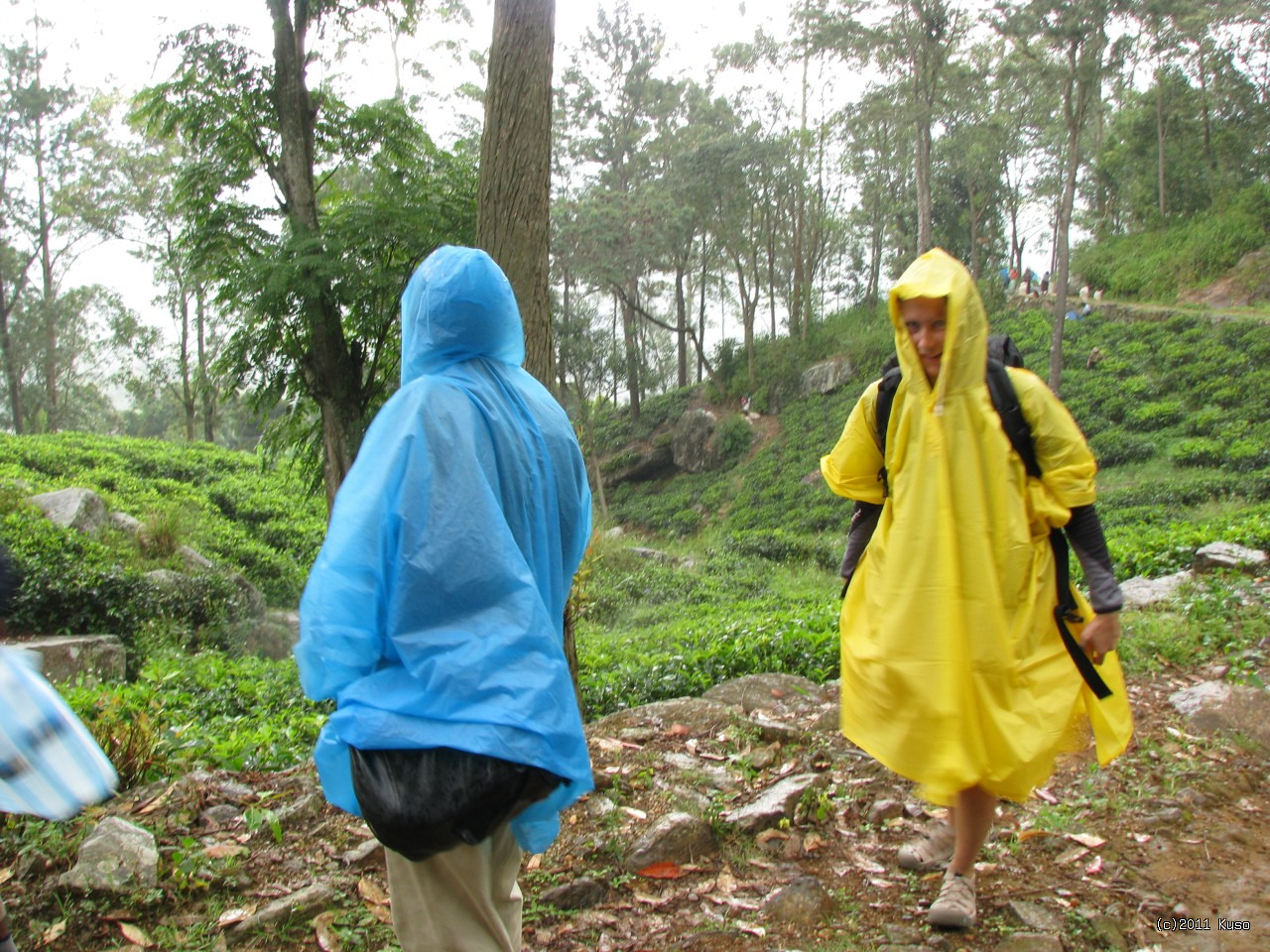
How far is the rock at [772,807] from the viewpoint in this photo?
130 inches

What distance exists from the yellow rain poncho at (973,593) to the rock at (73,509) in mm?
11023

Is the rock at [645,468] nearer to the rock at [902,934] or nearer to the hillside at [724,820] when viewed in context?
the hillside at [724,820]

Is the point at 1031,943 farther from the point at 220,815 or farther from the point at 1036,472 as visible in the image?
the point at 220,815

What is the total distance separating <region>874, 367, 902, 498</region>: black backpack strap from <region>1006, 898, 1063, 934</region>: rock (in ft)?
3.99

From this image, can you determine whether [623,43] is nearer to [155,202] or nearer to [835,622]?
[155,202]

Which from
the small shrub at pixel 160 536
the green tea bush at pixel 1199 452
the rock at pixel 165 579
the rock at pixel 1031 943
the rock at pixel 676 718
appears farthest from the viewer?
the green tea bush at pixel 1199 452

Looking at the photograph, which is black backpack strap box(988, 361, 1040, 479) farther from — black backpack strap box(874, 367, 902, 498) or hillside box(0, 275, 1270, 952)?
hillside box(0, 275, 1270, 952)

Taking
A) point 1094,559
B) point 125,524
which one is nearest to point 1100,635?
point 1094,559

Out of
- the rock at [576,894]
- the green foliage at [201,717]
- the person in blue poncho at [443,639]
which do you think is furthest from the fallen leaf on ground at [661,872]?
the green foliage at [201,717]

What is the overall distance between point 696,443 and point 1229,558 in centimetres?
2124

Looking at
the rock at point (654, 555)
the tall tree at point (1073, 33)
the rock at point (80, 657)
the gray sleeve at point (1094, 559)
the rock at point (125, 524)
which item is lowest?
the rock at point (654, 555)

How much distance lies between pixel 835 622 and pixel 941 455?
462 cm

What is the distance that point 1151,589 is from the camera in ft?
22.4

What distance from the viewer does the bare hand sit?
2.53 meters
